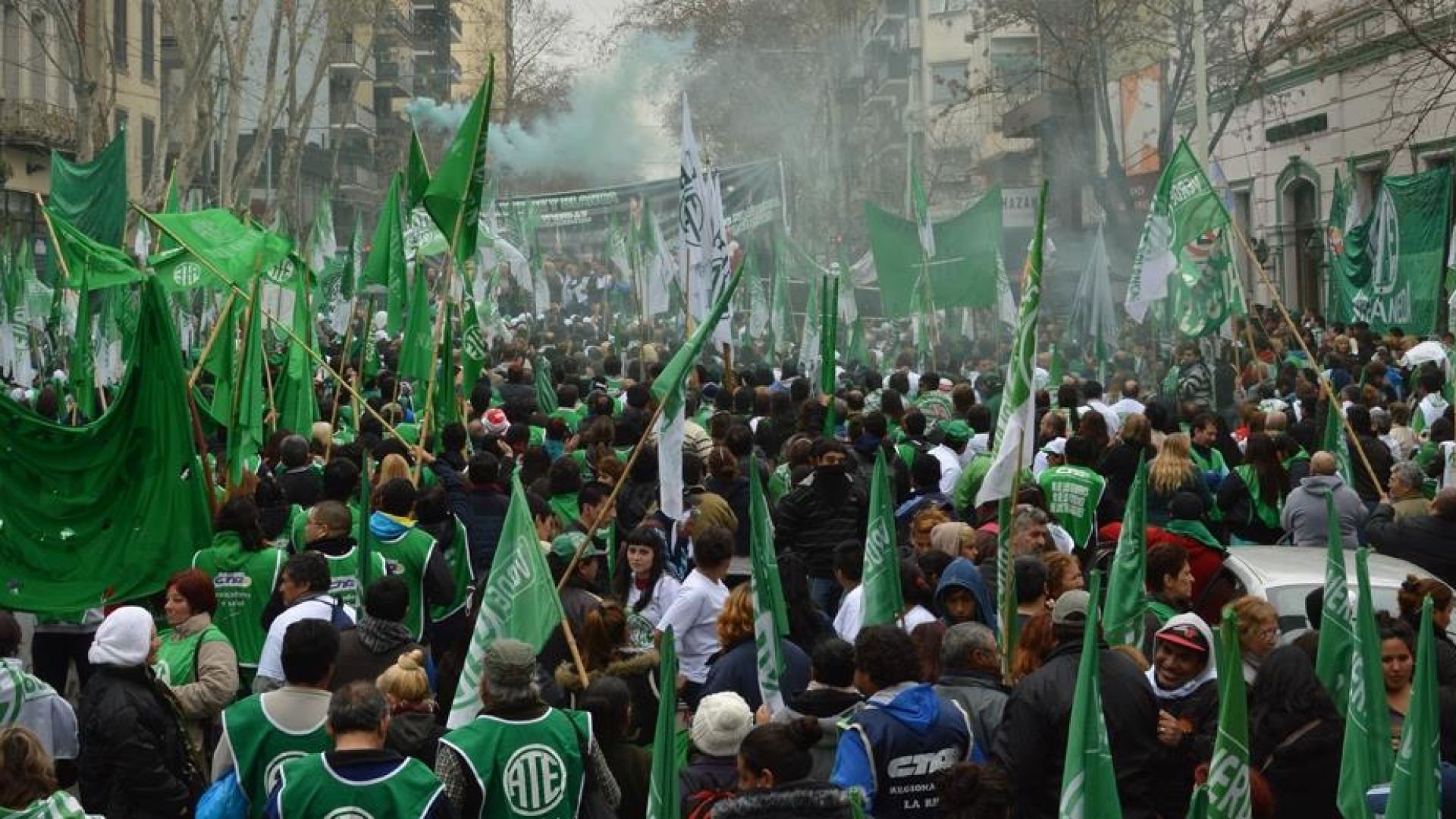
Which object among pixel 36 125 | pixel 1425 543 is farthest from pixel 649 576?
pixel 36 125

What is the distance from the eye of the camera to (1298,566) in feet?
30.5

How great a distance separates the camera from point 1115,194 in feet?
134

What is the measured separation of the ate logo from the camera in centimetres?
583

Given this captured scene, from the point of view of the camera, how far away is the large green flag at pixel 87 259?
1452 cm

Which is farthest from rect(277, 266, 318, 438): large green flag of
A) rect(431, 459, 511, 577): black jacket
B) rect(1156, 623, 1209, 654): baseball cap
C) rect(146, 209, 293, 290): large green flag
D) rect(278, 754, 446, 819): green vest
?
rect(278, 754, 446, 819): green vest

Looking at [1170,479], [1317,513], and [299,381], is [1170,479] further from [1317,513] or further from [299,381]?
[299,381]

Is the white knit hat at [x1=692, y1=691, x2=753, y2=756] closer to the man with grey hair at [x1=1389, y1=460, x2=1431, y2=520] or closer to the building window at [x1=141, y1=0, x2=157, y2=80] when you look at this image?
the man with grey hair at [x1=1389, y1=460, x2=1431, y2=520]

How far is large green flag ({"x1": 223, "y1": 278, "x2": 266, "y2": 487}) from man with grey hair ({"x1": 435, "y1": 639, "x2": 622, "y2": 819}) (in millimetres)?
5367

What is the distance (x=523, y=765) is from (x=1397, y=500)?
661cm

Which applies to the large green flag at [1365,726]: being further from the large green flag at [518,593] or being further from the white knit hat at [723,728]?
the large green flag at [518,593]

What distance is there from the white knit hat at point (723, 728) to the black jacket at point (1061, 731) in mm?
768

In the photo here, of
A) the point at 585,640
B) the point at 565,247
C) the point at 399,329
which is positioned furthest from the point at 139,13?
the point at 585,640

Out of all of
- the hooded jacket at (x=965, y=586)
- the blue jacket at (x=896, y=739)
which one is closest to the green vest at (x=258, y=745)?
the blue jacket at (x=896, y=739)

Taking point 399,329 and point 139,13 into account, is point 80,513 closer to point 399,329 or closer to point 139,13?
point 399,329
